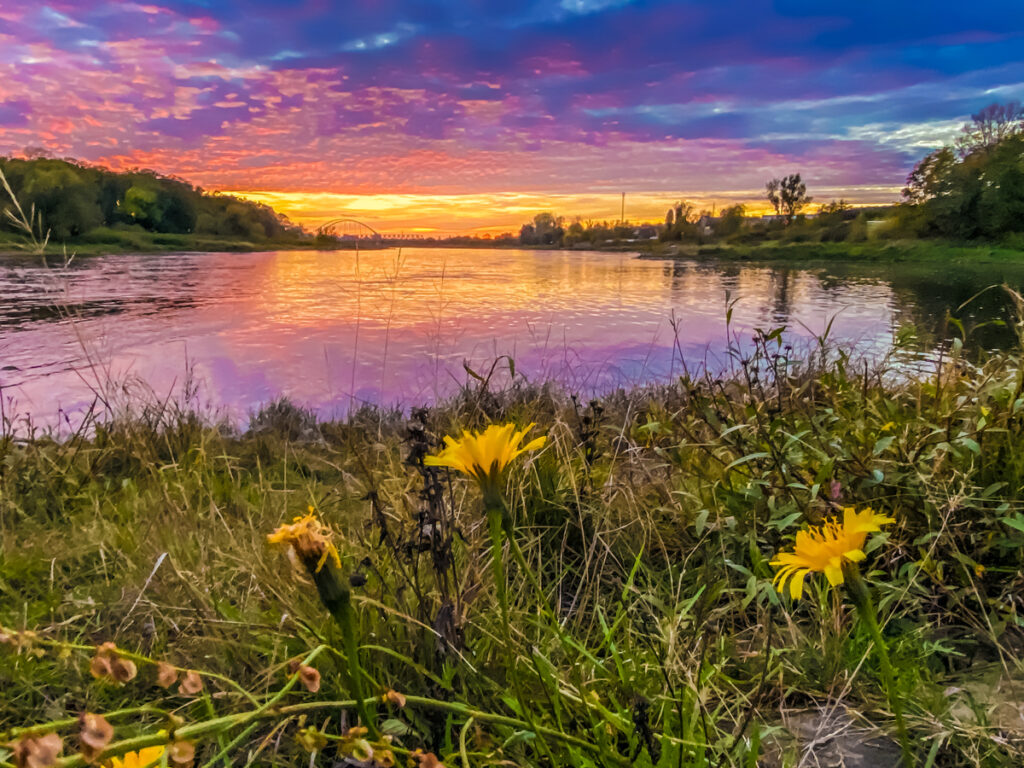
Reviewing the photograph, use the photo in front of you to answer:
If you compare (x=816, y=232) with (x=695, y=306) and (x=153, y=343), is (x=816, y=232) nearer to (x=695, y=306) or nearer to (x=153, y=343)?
(x=695, y=306)

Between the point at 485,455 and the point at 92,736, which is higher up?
the point at 485,455

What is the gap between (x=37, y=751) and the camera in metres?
0.48

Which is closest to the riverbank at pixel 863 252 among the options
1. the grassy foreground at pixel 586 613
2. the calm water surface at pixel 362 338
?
the calm water surface at pixel 362 338

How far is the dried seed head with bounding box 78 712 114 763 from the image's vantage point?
0.48m

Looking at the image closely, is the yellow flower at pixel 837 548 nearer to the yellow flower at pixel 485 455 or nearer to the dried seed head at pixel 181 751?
the yellow flower at pixel 485 455

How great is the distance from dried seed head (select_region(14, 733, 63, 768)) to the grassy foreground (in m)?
0.02

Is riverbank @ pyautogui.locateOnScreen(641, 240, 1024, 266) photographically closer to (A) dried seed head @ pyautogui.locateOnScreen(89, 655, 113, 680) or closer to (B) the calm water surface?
(B) the calm water surface

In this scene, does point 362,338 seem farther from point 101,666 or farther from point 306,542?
point 101,666

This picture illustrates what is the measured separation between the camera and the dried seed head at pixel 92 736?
1.58 ft

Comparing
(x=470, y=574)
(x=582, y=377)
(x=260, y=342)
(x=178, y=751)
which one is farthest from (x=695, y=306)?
(x=178, y=751)

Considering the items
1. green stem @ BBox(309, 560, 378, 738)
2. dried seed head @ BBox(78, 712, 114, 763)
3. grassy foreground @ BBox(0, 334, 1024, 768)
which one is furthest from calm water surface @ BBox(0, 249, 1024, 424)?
dried seed head @ BBox(78, 712, 114, 763)

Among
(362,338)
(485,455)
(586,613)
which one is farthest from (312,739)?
(362,338)

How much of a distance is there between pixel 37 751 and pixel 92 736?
43 mm

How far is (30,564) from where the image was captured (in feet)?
7.23
